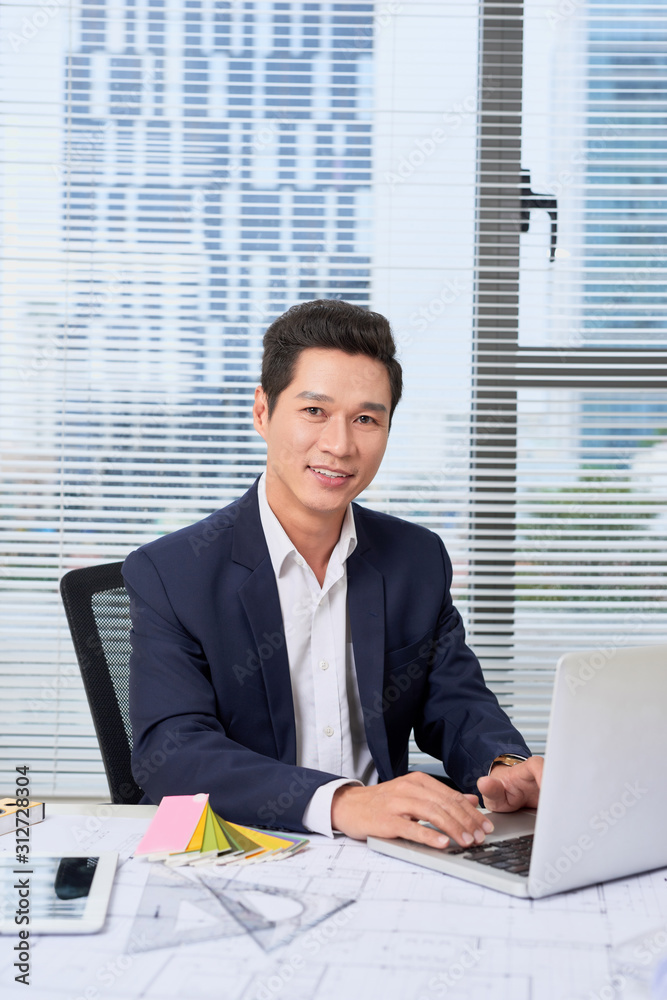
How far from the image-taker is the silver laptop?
93 cm

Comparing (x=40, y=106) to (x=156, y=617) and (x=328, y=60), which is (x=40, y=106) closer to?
(x=328, y=60)

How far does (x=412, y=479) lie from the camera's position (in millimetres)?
2691

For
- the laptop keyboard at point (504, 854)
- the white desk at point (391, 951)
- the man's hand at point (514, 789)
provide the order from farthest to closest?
the man's hand at point (514, 789) < the laptop keyboard at point (504, 854) < the white desk at point (391, 951)

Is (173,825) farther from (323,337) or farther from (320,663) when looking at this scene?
(323,337)

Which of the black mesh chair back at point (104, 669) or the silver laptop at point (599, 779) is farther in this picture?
the black mesh chair back at point (104, 669)

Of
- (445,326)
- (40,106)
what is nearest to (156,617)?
(445,326)

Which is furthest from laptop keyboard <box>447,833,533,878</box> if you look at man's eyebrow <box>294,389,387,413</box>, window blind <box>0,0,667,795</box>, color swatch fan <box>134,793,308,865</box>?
window blind <box>0,0,667,795</box>

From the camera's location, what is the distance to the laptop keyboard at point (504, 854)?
3.42 feet

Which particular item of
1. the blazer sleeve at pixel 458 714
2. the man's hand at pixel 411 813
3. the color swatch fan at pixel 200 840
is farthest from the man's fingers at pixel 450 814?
the blazer sleeve at pixel 458 714

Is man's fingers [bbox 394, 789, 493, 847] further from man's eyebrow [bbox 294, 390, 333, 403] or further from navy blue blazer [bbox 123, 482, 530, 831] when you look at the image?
man's eyebrow [bbox 294, 390, 333, 403]

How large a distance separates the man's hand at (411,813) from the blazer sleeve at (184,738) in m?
0.07

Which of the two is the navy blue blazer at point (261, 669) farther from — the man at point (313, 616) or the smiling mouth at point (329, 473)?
the smiling mouth at point (329, 473)

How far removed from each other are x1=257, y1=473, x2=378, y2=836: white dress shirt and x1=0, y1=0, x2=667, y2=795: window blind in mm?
1021

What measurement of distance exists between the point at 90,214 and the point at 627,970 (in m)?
2.41
